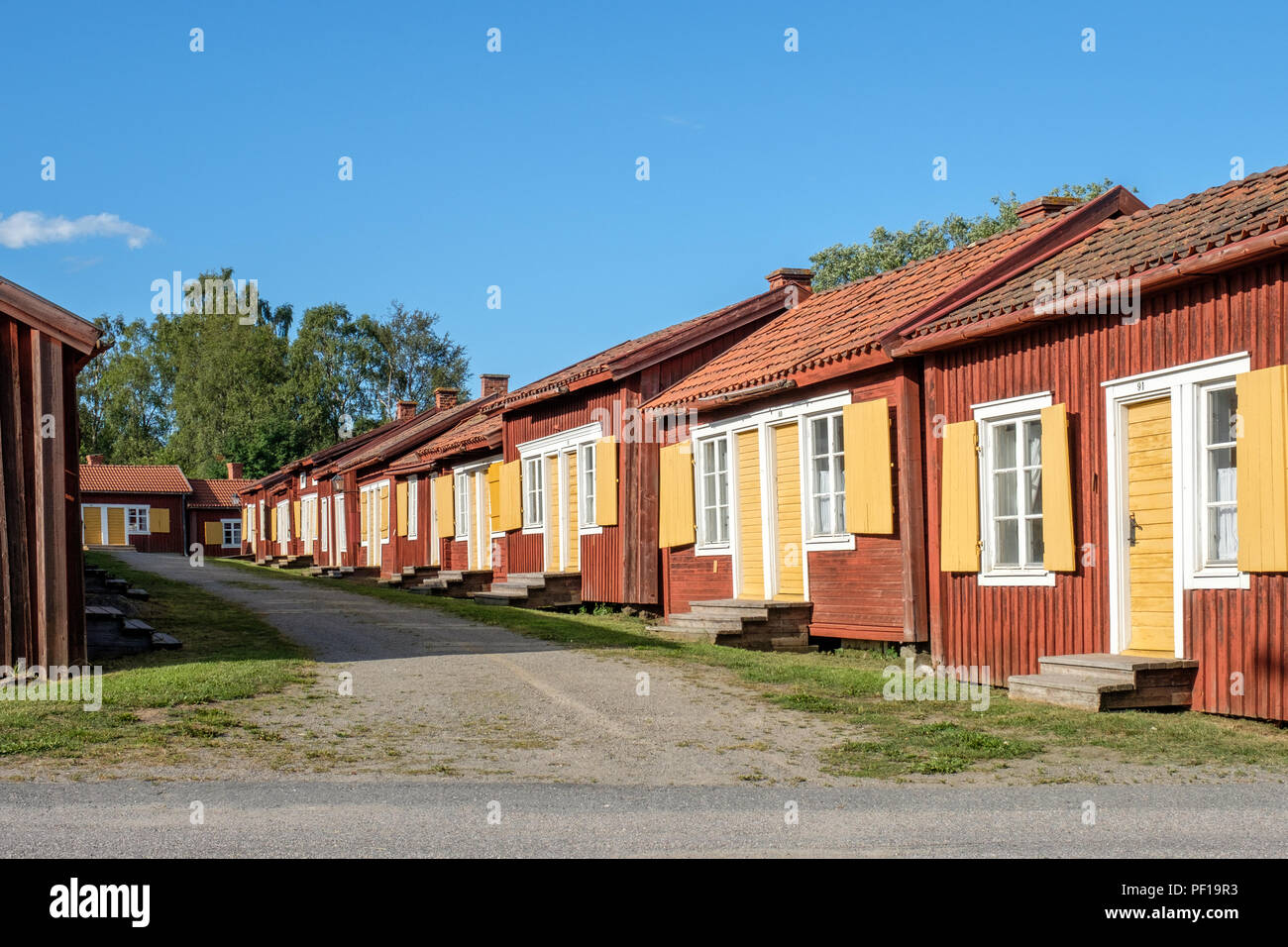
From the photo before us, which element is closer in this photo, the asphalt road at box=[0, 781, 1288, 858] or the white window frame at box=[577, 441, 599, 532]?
the asphalt road at box=[0, 781, 1288, 858]

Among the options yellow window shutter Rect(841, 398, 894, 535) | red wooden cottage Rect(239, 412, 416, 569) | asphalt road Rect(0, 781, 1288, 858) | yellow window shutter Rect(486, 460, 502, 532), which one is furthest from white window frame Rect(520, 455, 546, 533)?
red wooden cottage Rect(239, 412, 416, 569)

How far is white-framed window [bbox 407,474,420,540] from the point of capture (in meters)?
33.9

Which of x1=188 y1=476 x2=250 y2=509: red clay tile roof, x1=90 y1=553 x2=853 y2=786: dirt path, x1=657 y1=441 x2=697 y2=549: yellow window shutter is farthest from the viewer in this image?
x1=188 y1=476 x2=250 y2=509: red clay tile roof

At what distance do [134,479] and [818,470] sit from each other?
166 ft

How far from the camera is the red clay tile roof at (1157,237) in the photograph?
33.0 feet

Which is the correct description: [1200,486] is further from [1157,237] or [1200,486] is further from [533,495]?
[533,495]

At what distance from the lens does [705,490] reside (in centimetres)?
1830

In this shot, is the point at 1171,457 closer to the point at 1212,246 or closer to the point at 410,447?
the point at 1212,246

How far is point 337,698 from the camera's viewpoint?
1109 cm

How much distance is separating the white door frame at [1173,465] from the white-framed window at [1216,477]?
0.28 feet

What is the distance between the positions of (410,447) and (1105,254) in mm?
26394

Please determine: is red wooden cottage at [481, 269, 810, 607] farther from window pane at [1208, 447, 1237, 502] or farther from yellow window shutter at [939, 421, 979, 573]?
window pane at [1208, 447, 1237, 502]

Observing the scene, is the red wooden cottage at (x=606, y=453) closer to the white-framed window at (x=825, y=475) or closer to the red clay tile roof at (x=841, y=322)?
the red clay tile roof at (x=841, y=322)

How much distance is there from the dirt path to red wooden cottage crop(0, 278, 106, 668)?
2546 millimetres
